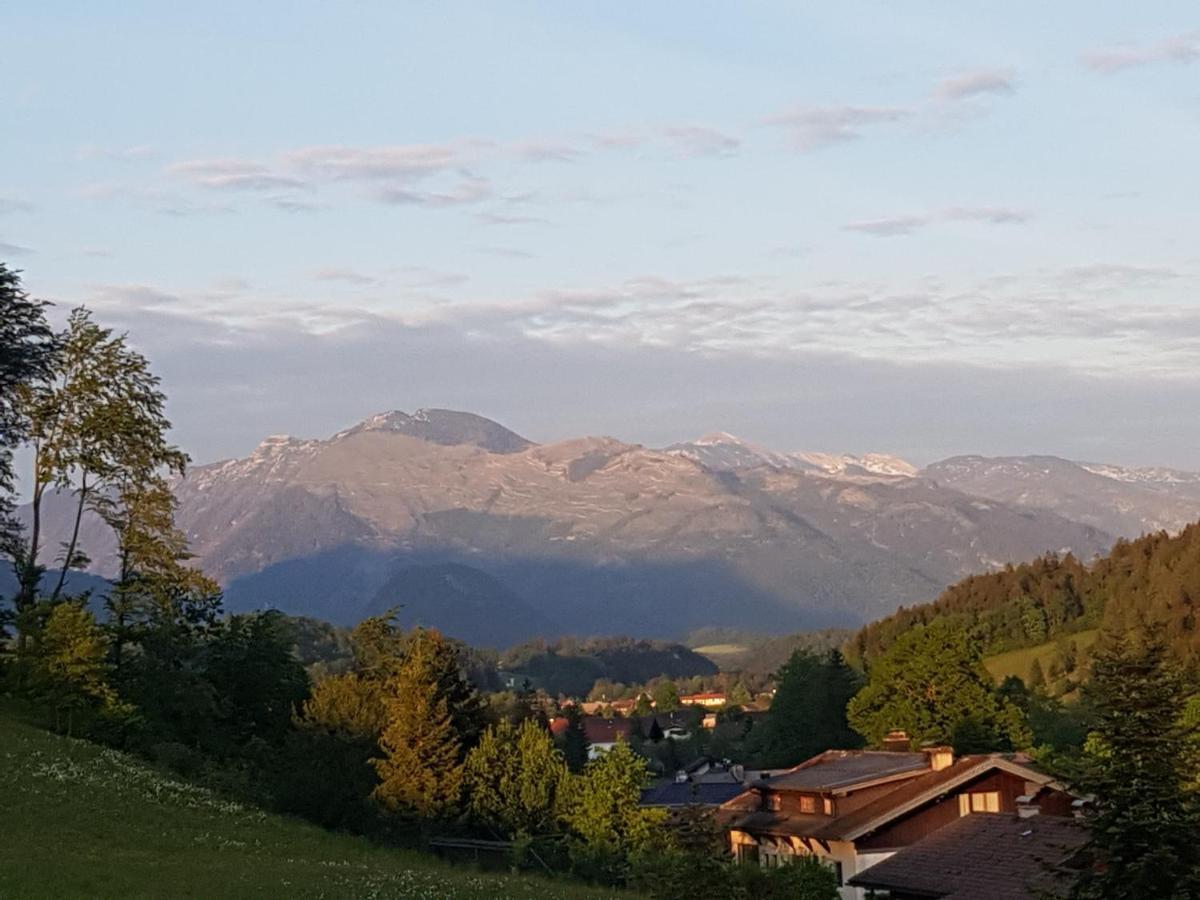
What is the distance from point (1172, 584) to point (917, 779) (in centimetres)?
10279

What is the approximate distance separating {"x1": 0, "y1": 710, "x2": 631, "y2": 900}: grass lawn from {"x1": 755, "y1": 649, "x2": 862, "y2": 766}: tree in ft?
212

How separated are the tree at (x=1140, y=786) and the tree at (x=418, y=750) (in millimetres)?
37497

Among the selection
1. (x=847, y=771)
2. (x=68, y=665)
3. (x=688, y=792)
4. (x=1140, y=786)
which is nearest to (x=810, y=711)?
(x=688, y=792)

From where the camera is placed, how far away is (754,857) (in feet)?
218

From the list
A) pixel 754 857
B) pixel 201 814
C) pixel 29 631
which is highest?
pixel 29 631

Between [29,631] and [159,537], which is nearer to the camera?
[29,631]

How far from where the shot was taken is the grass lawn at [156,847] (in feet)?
85.9

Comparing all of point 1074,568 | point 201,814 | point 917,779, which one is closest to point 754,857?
point 917,779

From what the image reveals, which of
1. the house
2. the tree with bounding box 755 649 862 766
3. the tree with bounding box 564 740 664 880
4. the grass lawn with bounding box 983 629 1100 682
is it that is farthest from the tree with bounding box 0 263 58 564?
the grass lawn with bounding box 983 629 1100 682

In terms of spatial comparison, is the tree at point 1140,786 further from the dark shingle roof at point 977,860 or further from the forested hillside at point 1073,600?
the forested hillside at point 1073,600

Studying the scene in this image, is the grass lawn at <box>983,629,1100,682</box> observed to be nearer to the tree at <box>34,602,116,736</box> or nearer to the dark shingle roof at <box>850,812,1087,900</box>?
the dark shingle roof at <box>850,812,1087,900</box>

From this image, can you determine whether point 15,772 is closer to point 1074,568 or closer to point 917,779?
point 917,779

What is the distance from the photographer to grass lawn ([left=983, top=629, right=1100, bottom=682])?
155 meters

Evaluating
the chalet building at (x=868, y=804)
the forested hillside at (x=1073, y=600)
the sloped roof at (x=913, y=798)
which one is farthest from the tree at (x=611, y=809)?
the forested hillside at (x=1073, y=600)
